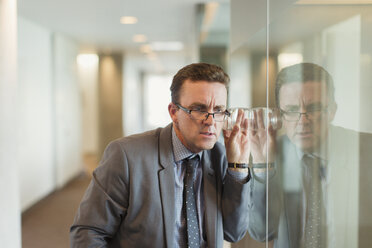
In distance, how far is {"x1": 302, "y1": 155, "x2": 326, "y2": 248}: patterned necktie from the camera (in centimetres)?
102

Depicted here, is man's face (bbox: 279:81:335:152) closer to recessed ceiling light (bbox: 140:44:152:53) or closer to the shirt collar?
the shirt collar

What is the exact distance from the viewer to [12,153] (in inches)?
124

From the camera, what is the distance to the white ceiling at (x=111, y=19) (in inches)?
185

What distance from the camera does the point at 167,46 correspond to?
7387 millimetres

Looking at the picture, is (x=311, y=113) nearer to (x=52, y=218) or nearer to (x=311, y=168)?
(x=311, y=168)

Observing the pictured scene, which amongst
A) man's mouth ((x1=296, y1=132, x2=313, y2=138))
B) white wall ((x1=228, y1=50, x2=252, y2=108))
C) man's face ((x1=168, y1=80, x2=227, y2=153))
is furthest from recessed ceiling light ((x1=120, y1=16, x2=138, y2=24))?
man's mouth ((x1=296, y1=132, x2=313, y2=138))

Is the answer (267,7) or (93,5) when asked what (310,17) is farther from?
(93,5)

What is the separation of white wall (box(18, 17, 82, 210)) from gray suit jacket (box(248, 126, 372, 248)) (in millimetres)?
4451

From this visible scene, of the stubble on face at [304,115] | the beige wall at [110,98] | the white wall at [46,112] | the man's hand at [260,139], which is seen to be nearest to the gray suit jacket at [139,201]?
the man's hand at [260,139]

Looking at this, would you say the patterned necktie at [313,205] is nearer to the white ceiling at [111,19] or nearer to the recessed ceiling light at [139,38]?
the white ceiling at [111,19]

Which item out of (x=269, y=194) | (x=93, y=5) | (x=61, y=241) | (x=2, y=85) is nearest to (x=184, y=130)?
(x=269, y=194)

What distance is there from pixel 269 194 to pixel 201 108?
37cm

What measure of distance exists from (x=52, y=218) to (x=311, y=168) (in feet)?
15.3

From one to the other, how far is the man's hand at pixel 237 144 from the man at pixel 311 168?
3.5 inches
